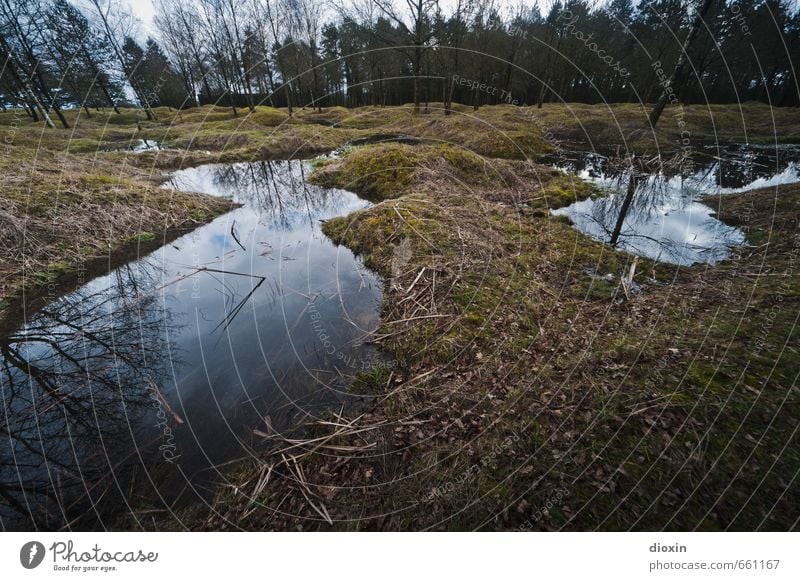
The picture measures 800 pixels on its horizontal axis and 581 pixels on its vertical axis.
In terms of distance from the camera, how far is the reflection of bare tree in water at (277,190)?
11.2 m

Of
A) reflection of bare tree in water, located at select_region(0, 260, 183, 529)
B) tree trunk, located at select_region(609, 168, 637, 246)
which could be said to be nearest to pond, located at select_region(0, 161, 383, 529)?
reflection of bare tree in water, located at select_region(0, 260, 183, 529)

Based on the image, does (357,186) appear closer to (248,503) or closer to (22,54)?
(248,503)

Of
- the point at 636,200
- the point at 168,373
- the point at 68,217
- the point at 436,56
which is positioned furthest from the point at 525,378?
the point at 436,56

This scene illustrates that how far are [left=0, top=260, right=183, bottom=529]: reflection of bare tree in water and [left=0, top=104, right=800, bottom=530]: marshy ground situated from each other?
1.27 meters

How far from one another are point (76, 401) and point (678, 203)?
16.5 metres

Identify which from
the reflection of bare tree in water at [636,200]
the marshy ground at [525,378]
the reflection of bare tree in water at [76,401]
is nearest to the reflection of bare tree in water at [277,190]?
the marshy ground at [525,378]

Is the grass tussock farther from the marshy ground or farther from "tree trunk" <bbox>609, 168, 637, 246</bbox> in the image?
"tree trunk" <bbox>609, 168, 637, 246</bbox>

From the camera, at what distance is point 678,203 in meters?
10.8

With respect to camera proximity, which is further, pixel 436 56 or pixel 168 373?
pixel 436 56

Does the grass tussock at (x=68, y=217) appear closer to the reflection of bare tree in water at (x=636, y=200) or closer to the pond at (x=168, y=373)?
the pond at (x=168, y=373)

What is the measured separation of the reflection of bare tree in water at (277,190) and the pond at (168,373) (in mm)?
3501

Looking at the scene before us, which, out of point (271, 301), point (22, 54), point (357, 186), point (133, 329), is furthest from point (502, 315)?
point (22, 54)

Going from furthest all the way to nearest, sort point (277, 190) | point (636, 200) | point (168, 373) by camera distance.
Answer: point (277, 190) → point (636, 200) → point (168, 373)

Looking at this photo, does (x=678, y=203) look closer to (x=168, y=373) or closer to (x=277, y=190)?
(x=168, y=373)
